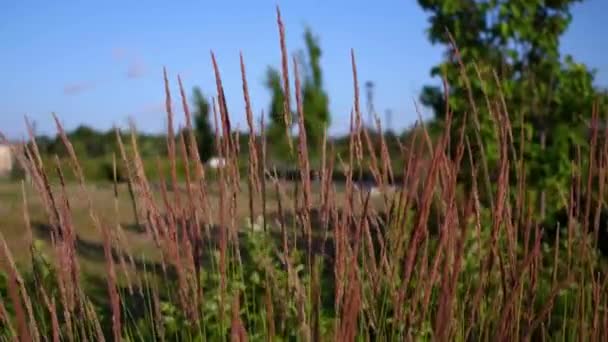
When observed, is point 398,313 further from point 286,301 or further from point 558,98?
point 558,98

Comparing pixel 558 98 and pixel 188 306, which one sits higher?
pixel 558 98

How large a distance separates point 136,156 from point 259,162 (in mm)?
285

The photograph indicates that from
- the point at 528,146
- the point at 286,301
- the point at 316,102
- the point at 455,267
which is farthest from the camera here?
the point at 316,102

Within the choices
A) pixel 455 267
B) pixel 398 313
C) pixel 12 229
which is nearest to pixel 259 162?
pixel 398 313

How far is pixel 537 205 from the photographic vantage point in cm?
637

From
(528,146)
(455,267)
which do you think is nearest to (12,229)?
(528,146)

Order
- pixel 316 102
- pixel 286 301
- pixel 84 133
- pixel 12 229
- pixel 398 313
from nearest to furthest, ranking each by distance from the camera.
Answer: pixel 398 313
pixel 286 301
pixel 12 229
pixel 316 102
pixel 84 133

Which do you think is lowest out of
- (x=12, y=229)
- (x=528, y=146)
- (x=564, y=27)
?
(x=12, y=229)

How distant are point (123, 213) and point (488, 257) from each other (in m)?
9.22

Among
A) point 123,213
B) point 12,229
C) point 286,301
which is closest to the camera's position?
point 286,301

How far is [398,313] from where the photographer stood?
1.54 metres

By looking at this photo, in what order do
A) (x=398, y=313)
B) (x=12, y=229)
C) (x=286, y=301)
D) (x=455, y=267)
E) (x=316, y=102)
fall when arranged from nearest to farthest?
(x=455, y=267) → (x=398, y=313) → (x=286, y=301) → (x=12, y=229) → (x=316, y=102)

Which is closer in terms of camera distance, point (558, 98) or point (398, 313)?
point (398, 313)

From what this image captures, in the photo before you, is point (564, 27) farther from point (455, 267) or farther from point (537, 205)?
point (455, 267)
